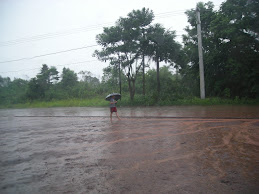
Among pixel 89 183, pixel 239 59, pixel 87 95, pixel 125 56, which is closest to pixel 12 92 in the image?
pixel 87 95

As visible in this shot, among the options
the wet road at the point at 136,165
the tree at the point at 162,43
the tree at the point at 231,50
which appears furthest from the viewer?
the tree at the point at 162,43

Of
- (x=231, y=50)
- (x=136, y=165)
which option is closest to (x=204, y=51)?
(x=231, y=50)

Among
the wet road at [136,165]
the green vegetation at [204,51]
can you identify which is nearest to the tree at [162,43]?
the green vegetation at [204,51]

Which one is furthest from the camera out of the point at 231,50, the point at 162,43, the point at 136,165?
the point at 162,43

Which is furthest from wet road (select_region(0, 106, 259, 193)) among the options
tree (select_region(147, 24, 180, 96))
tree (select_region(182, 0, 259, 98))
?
tree (select_region(147, 24, 180, 96))

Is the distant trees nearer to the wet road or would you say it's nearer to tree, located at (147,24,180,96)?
tree, located at (147,24,180,96)

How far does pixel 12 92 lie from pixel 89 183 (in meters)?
47.8

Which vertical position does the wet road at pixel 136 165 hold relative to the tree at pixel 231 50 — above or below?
below

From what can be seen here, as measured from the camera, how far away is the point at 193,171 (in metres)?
3.71

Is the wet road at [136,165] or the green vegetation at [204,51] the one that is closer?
the wet road at [136,165]

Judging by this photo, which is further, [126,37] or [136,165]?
[126,37]

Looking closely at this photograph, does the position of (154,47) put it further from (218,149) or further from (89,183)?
(89,183)

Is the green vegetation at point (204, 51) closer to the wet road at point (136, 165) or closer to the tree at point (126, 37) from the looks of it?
the tree at point (126, 37)

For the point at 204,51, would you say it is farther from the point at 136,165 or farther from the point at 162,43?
the point at 136,165
